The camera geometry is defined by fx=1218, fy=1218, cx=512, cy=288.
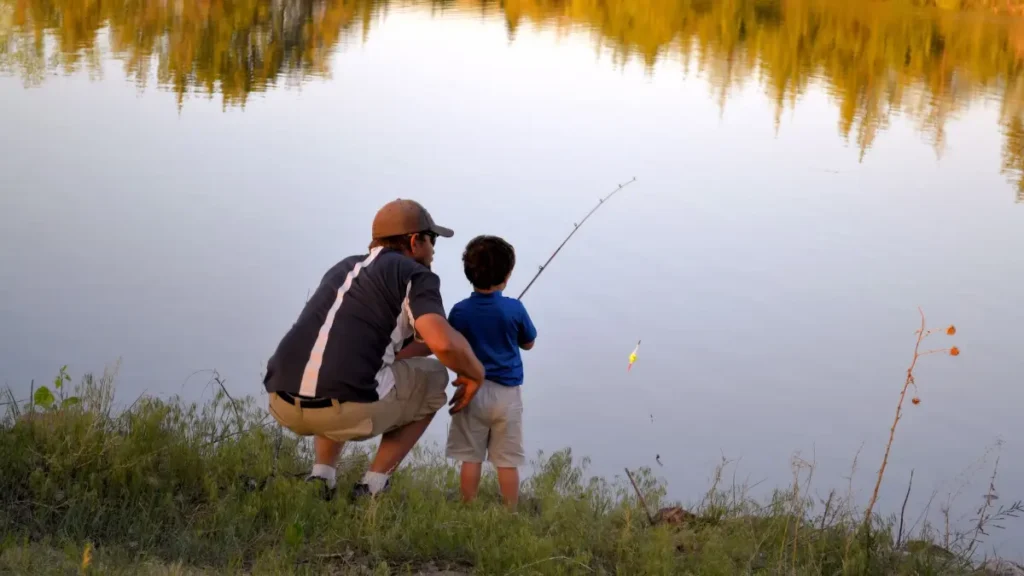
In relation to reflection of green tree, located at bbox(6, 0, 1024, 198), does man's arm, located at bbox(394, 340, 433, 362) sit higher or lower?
higher

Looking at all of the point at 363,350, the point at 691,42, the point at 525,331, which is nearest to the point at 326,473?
the point at 363,350

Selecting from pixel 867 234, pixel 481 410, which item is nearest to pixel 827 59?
pixel 867 234

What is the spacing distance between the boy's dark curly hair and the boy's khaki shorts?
0.38 m

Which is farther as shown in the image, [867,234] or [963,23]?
[963,23]

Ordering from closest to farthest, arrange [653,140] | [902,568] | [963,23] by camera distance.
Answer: [902,568] < [653,140] < [963,23]

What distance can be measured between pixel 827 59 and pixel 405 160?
375 inches

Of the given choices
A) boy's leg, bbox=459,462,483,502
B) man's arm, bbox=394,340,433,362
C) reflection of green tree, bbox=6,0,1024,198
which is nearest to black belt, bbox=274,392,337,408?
man's arm, bbox=394,340,433,362

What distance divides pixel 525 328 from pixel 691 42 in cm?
1587

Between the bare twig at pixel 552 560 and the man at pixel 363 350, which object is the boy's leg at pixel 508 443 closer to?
the man at pixel 363 350

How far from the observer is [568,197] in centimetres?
972

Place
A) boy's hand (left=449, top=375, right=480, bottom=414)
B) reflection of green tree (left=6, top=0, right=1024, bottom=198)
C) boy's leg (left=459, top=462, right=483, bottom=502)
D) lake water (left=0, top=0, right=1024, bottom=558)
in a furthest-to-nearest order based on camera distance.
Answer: reflection of green tree (left=6, top=0, right=1024, bottom=198), lake water (left=0, top=0, right=1024, bottom=558), boy's leg (left=459, top=462, right=483, bottom=502), boy's hand (left=449, top=375, right=480, bottom=414)

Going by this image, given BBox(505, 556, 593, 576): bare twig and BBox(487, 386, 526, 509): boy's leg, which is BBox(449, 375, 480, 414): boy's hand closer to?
BBox(487, 386, 526, 509): boy's leg

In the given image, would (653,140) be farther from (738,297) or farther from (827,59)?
(827,59)

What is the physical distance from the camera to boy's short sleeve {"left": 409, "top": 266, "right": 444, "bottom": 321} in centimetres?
396
